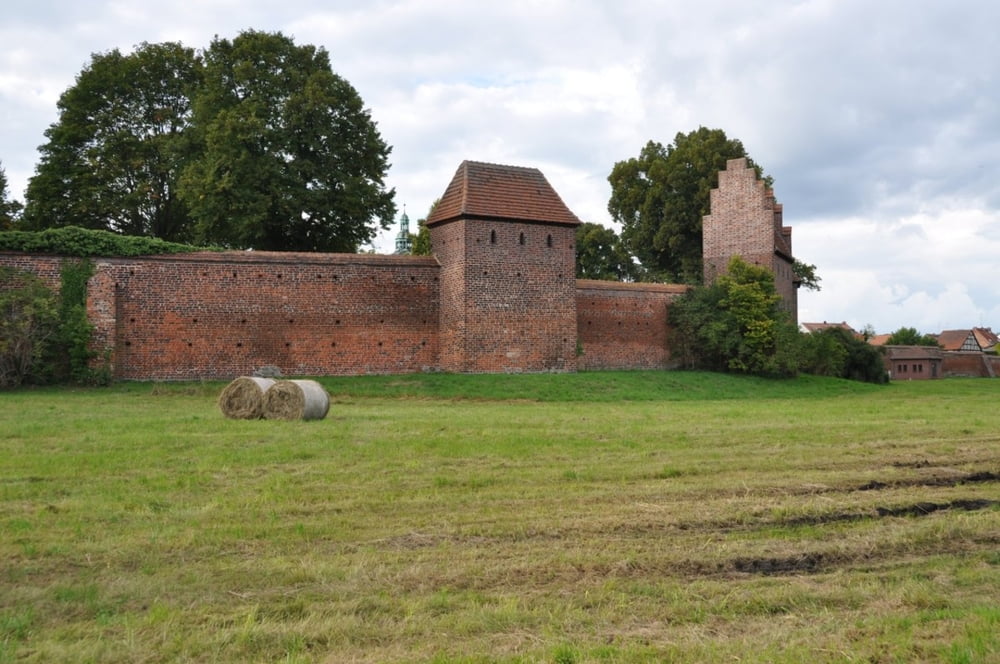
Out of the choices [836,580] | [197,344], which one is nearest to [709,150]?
[197,344]

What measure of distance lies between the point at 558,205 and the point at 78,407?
16278 mm

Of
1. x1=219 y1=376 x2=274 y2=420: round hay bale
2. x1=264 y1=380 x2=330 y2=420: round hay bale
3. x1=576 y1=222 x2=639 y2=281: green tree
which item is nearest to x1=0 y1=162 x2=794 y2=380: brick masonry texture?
x1=219 y1=376 x2=274 y2=420: round hay bale

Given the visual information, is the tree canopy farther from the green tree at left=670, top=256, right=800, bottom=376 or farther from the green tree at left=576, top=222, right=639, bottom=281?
the green tree at left=576, top=222, right=639, bottom=281

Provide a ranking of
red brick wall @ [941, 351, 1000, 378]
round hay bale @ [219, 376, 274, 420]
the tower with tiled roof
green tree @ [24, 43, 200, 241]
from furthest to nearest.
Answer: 1. red brick wall @ [941, 351, 1000, 378]
2. green tree @ [24, 43, 200, 241]
3. the tower with tiled roof
4. round hay bale @ [219, 376, 274, 420]

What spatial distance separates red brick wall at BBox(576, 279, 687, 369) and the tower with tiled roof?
2.46 metres

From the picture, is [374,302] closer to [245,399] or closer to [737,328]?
[245,399]

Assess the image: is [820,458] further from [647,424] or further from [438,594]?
[438,594]

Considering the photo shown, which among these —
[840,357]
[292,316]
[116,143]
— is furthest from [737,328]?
[116,143]

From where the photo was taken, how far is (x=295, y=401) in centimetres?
1513

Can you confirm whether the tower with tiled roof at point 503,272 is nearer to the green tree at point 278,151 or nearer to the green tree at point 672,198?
the green tree at point 278,151

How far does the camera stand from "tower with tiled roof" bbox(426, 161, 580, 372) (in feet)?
87.2

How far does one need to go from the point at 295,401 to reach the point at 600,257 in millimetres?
35760

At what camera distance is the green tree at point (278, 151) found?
30.1 metres

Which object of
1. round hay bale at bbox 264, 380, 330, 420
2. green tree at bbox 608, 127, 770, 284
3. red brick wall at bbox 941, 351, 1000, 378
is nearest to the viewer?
round hay bale at bbox 264, 380, 330, 420
